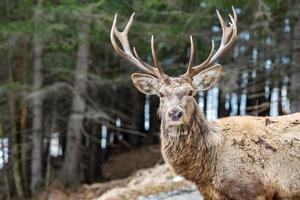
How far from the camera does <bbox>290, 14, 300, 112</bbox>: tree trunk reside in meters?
13.9

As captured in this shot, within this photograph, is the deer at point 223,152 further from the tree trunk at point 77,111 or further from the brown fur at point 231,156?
the tree trunk at point 77,111

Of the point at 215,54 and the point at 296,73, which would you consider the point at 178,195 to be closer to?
the point at 215,54

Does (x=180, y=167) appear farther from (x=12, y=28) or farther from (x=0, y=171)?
(x=0, y=171)

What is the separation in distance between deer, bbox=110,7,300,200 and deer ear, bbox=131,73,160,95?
0.72 feet

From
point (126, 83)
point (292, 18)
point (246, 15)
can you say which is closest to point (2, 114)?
point (126, 83)

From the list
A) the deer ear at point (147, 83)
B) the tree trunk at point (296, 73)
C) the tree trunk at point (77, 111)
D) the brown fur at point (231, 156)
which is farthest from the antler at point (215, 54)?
the tree trunk at point (77, 111)

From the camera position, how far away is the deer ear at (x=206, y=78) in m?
7.33

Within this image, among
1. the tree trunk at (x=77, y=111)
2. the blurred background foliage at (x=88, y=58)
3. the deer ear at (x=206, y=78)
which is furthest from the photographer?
the tree trunk at (x=77, y=111)

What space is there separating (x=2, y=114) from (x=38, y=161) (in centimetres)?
226

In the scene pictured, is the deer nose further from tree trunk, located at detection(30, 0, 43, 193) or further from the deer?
tree trunk, located at detection(30, 0, 43, 193)

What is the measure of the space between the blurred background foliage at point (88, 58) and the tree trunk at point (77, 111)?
32mm

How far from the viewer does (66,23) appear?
1561 cm

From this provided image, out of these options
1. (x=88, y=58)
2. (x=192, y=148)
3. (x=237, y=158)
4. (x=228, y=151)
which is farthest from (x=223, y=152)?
(x=88, y=58)

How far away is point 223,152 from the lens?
23.0 feet
